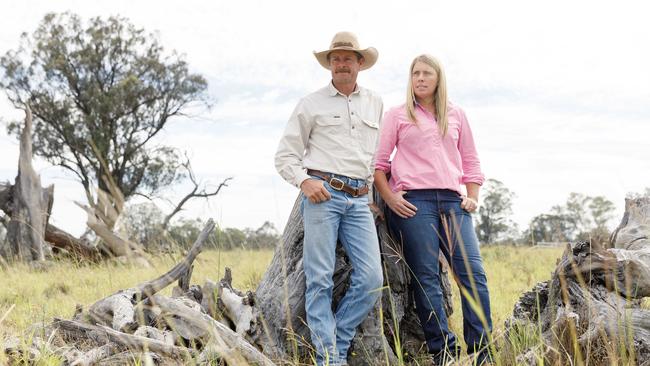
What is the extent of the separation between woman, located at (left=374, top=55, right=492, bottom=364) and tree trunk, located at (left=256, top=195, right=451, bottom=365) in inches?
8.3

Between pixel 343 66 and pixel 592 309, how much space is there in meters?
2.26

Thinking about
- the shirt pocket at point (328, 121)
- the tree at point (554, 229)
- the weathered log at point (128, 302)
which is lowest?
the weathered log at point (128, 302)

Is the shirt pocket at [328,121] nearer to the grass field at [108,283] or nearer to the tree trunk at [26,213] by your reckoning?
the grass field at [108,283]

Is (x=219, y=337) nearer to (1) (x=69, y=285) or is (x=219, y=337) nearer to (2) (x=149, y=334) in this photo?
(2) (x=149, y=334)

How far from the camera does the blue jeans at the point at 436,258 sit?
177 inches

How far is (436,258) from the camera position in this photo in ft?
14.9

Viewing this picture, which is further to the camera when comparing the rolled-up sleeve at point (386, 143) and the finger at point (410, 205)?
the rolled-up sleeve at point (386, 143)

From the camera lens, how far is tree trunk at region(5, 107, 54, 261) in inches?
544

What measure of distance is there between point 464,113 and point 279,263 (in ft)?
5.85

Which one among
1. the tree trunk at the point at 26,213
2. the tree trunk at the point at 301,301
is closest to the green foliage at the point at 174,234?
the tree trunk at the point at 301,301

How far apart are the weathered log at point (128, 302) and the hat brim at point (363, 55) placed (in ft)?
5.09

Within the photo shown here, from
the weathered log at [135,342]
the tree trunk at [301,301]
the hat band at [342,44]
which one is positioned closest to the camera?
the weathered log at [135,342]

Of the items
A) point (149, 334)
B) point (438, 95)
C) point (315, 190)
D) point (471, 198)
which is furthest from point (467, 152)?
point (149, 334)

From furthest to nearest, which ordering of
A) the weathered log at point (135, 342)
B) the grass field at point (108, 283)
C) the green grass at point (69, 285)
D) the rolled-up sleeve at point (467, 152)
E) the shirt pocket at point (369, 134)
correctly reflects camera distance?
1. the green grass at point (69, 285)
2. the grass field at point (108, 283)
3. the rolled-up sleeve at point (467, 152)
4. the shirt pocket at point (369, 134)
5. the weathered log at point (135, 342)
